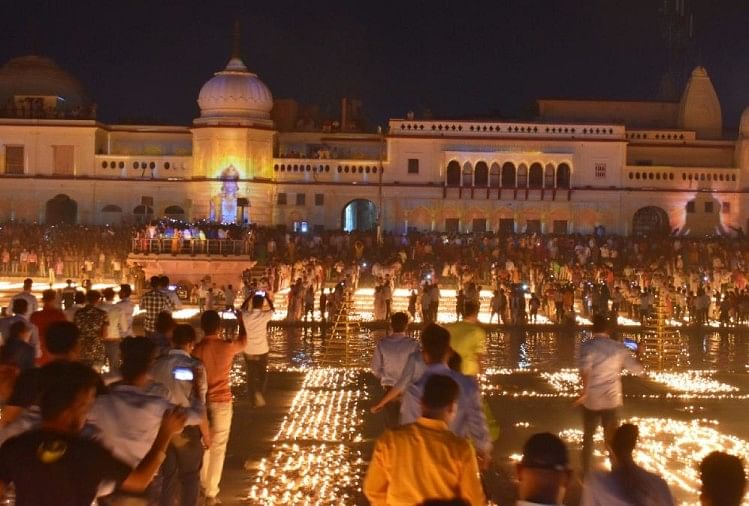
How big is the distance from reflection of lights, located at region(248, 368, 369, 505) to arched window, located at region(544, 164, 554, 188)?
39308 mm

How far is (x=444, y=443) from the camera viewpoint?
5723mm

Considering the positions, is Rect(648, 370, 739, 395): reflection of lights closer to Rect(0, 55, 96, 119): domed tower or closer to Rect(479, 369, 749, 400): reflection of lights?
Rect(479, 369, 749, 400): reflection of lights

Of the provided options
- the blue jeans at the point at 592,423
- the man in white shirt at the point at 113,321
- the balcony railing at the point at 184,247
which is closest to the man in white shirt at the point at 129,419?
the blue jeans at the point at 592,423

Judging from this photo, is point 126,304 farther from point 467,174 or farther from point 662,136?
point 662,136

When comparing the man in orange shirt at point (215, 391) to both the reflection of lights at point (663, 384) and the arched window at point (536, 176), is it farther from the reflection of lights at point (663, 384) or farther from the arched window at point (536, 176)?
the arched window at point (536, 176)

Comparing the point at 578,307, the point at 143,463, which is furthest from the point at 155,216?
the point at 143,463

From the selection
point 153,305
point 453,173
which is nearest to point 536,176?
point 453,173

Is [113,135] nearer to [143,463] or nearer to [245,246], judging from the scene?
[245,246]

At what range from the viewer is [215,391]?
9.47 meters

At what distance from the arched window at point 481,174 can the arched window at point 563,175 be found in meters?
3.29

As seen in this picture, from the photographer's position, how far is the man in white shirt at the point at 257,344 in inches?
498

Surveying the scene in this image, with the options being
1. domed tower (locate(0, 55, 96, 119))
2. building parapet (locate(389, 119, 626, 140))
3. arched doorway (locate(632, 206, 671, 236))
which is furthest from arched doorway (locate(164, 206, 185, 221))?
arched doorway (locate(632, 206, 671, 236))

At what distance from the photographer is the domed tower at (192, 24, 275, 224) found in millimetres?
52656

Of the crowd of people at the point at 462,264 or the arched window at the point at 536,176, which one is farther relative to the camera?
the arched window at the point at 536,176
